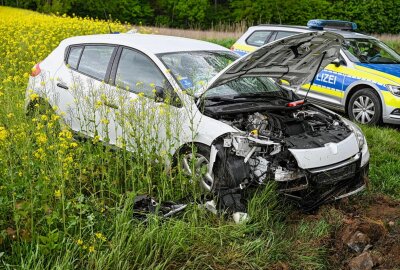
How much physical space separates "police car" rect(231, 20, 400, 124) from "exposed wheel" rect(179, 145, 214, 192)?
394 centimetres

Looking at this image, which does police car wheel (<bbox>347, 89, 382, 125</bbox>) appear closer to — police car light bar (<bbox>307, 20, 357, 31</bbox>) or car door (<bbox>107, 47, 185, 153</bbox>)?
police car light bar (<bbox>307, 20, 357, 31</bbox>)

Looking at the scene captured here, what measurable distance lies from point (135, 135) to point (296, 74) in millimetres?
2284

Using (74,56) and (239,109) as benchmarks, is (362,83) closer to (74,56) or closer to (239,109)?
(239,109)

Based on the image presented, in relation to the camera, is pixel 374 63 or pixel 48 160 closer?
pixel 48 160

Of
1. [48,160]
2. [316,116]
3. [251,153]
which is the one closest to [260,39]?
[316,116]

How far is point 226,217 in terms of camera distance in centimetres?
404

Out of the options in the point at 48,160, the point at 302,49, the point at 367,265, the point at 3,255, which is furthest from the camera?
the point at 302,49

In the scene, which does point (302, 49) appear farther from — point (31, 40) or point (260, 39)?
point (31, 40)

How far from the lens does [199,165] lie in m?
4.58

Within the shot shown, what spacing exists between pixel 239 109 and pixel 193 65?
933mm

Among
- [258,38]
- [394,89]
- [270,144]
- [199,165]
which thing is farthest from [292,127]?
[258,38]

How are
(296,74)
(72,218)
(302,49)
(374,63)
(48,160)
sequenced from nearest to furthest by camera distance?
(72,218) < (48,160) < (302,49) < (296,74) < (374,63)

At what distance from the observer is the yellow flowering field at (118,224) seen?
3.24 meters

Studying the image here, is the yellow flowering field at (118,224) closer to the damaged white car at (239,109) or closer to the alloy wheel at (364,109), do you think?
the damaged white car at (239,109)
